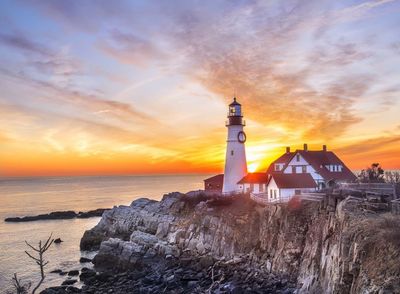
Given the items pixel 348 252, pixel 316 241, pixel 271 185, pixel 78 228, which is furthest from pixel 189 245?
pixel 78 228

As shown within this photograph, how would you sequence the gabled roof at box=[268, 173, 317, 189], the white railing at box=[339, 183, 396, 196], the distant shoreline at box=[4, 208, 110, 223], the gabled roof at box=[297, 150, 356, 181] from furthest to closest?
the distant shoreline at box=[4, 208, 110, 223], the gabled roof at box=[297, 150, 356, 181], the gabled roof at box=[268, 173, 317, 189], the white railing at box=[339, 183, 396, 196]

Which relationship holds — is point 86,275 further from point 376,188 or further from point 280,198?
point 376,188

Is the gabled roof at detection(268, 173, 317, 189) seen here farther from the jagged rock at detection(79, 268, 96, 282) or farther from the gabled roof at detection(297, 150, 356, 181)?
the jagged rock at detection(79, 268, 96, 282)

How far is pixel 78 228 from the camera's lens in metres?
69.6

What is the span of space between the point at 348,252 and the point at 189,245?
21.8 m

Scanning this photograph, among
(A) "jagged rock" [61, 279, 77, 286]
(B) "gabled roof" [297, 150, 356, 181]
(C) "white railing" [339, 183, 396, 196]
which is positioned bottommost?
(A) "jagged rock" [61, 279, 77, 286]

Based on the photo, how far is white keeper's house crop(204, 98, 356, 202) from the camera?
146 feet

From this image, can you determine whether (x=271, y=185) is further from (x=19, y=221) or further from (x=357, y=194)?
(x=19, y=221)

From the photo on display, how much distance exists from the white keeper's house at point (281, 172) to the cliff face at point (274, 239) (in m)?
4.25

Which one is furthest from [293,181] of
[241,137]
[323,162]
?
[241,137]

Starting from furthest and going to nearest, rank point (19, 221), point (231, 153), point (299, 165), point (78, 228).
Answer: point (19, 221)
point (78, 228)
point (231, 153)
point (299, 165)

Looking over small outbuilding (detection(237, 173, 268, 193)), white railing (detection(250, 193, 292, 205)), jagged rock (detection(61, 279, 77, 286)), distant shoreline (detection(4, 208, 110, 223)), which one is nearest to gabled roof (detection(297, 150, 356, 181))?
small outbuilding (detection(237, 173, 268, 193))

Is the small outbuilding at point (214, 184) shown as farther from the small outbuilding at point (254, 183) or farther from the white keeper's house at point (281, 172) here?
the small outbuilding at point (254, 183)

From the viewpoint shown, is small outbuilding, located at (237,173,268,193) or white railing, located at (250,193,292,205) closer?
white railing, located at (250,193,292,205)
